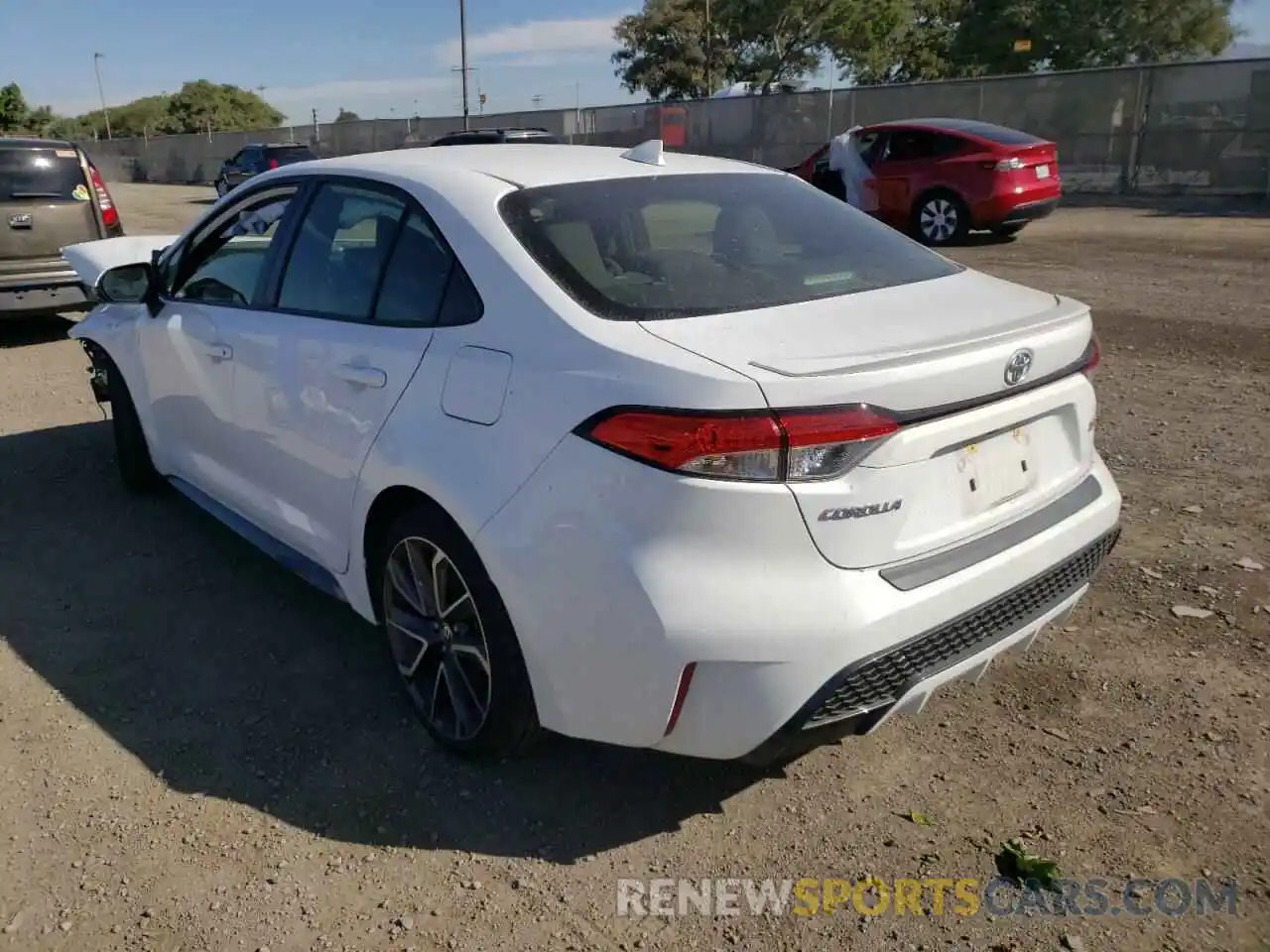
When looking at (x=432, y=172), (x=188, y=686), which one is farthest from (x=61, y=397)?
(x=432, y=172)

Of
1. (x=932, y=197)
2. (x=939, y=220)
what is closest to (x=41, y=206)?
(x=932, y=197)

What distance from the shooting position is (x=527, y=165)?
332 cm

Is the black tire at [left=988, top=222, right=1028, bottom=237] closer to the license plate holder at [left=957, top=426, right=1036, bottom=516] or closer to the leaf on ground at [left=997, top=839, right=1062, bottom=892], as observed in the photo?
the license plate holder at [left=957, top=426, right=1036, bottom=516]

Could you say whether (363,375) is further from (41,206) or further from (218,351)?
(41,206)

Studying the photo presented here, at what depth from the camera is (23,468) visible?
577 centimetres

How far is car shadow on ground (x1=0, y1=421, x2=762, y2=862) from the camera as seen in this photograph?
9.37 ft

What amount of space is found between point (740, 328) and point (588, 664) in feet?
2.86

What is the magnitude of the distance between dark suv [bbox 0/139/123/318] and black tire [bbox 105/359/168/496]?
4495 millimetres

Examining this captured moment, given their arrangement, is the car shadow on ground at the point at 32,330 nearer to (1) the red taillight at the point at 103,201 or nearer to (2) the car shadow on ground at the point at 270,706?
(1) the red taillight at the point at 103,201

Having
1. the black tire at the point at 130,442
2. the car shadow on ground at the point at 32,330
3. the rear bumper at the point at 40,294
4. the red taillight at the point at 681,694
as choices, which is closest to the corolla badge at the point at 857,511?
the red taillight at the point at 681,694

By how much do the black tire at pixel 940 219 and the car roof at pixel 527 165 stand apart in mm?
10581

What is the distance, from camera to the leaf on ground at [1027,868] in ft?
8.34

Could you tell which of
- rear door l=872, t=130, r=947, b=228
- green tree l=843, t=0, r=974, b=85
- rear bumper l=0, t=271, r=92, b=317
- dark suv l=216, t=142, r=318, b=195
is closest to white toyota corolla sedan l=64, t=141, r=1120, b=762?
rear bumper l=0, t=271, r=92, b=317

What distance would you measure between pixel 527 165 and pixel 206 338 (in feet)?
5.08
